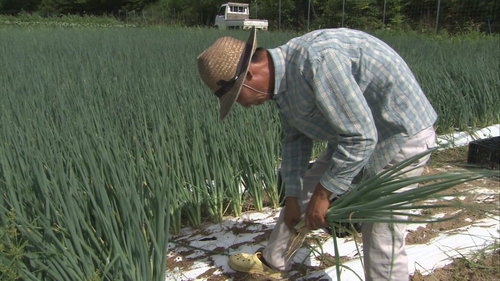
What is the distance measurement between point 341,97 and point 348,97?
0.02 metres

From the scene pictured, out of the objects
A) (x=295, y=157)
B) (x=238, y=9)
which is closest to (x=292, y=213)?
(x=295, y=157)

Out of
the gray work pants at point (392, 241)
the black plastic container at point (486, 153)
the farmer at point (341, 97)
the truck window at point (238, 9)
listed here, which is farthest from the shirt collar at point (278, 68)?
the truck window at point (238, 9)

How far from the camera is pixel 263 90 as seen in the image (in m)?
1.16

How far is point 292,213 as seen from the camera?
145cm

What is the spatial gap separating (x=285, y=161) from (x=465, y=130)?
2.37 meters

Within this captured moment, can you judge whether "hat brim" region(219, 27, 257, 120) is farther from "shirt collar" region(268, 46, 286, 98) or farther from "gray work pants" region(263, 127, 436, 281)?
"gray work pants" region(263, 127, 436, 281)

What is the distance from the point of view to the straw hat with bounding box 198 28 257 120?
112 cm

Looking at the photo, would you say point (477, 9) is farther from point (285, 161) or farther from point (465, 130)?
point (285, 161)

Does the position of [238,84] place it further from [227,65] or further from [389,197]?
[389,197]

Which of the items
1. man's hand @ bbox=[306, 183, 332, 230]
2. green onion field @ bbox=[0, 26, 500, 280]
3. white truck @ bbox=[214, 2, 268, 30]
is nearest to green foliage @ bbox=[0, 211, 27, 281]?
green onion field @ bbox=[0, 26, 500, 280]

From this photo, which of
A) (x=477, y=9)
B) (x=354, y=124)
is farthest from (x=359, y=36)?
(x=477, y=9)

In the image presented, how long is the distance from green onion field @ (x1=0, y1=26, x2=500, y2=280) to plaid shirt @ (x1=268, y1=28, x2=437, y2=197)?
1.63 feet

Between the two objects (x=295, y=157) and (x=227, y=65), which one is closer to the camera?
(x=227, y=65)

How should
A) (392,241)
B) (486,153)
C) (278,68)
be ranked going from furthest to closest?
(486,153) → (392,241) → (278,68)
